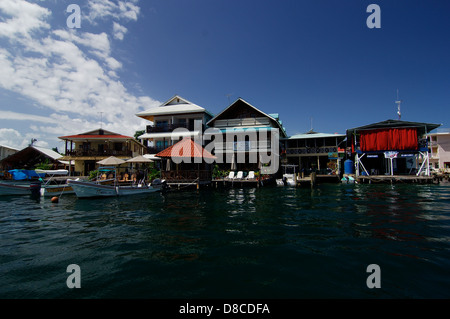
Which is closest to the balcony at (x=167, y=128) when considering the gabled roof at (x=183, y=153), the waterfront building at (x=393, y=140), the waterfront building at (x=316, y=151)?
the gabled roof at (x=183, y=153)

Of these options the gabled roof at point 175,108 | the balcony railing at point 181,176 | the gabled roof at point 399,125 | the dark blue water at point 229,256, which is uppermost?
the gabled roof at point 175,108

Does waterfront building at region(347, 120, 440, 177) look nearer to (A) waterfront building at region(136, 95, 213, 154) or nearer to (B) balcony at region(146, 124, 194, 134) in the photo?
(A) waterfront building at region(136, 95, 213, 154)

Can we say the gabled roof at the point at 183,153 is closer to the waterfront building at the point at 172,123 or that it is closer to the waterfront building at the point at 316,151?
the waterfront building at the point at 172,123

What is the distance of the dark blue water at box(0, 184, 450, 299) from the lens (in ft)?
11.9

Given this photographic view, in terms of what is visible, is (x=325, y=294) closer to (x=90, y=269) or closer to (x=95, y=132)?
(x=90, y=269)

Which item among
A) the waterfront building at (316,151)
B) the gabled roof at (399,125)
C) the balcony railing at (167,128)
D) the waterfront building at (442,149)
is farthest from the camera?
the waterfront building at (442,149)

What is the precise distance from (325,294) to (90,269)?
15.1ft

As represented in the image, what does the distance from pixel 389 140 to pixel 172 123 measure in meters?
27.2

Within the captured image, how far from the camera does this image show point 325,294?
11.2 feet

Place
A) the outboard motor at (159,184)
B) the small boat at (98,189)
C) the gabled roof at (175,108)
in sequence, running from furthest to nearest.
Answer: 1. the gabled roof at (175,108)
2. the outboard motor at (159,184)
3. the small boat at (98,189)

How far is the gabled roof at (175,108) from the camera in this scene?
1090 inches

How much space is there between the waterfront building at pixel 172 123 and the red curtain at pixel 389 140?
805 inches

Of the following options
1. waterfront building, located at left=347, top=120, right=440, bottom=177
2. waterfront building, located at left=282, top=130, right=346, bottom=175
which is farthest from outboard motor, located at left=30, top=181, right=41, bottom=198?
waterfront building, located at left=347, top=120, right=440, bottom=177

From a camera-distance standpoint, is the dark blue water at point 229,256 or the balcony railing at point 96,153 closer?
the dark blue water at point 229,256
